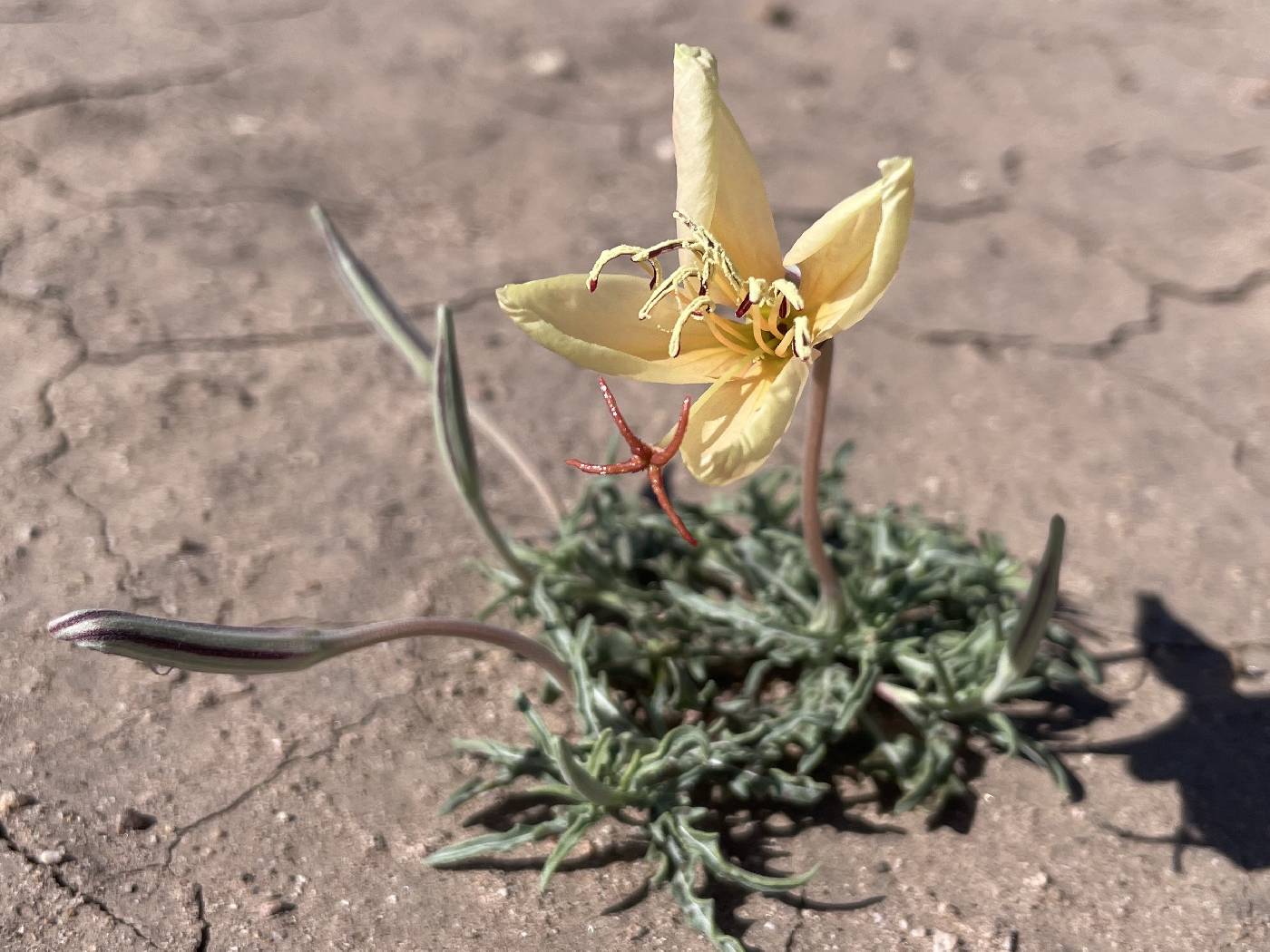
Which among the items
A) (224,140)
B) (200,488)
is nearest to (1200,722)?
(200,488)

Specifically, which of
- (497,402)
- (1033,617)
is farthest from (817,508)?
(497,402)

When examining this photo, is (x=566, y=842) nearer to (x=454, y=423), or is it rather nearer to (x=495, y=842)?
(x=495, y=842)

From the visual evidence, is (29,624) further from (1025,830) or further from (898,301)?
(898,301)

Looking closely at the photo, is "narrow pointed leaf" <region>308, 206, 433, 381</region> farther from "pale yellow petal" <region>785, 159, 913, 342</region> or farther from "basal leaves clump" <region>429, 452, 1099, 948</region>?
"pale yellow petal" <region>785, 159, 913, 342</region>

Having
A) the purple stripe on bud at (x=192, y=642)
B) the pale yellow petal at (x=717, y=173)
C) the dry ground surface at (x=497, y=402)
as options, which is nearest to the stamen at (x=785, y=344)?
the pale yellow petal at (x=717, y=173)

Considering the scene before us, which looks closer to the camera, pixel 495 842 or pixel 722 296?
pixel 722 296

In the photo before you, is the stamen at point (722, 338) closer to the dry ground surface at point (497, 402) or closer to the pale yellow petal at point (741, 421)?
the pale yellow petal at point (741, 421)

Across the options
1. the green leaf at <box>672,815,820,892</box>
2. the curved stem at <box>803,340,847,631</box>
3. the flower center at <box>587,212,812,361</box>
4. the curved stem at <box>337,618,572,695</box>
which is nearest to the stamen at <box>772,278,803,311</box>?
the flower center at <box>587,212,812,361</box>
